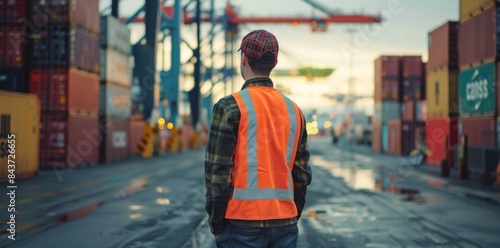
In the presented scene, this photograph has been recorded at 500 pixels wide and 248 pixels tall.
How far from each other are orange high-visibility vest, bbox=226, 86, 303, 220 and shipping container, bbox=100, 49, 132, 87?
2680 centimetres

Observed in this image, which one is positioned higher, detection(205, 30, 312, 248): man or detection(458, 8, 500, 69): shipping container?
detection(458, 8, 500, 69): shipping container

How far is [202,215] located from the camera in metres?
10.6

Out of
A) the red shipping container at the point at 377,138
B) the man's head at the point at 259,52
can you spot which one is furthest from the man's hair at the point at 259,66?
the red shipping container at the point at 377,138

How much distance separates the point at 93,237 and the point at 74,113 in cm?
1672

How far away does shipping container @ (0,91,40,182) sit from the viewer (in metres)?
17.1

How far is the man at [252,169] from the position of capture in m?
2.75

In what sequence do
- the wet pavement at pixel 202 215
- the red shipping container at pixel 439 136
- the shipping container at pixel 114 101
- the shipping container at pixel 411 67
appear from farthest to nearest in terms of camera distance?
the shipping container at pixel 411 67 < the shipping container at pixel 114 101 < the red shipping container at pixel 439 136 < the wet pavement at pixel 202 215

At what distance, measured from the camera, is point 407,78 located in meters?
44.2

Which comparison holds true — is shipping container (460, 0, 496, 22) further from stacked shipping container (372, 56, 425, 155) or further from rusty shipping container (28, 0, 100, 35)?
stacked shipping container (372, 56, 425, 155)

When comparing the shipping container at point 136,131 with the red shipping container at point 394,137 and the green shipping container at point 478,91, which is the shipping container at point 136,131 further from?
the green shipping container at point 478,91

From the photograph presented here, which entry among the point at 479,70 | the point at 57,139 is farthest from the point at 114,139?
the point at 479,70

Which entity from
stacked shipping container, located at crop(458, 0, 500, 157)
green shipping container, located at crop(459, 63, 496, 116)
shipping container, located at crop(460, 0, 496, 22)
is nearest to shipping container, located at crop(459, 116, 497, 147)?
stacked shipping container, located at crop(458, 0, 500, 157)

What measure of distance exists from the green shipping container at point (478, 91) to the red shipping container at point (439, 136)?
3429 millimetres

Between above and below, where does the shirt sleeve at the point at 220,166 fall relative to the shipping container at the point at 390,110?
below
